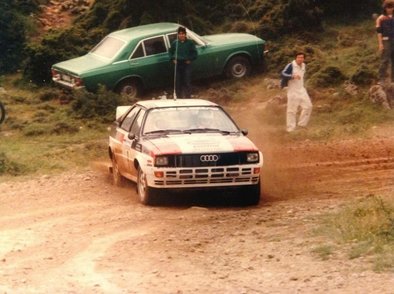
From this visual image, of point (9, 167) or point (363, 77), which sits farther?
point (363, 77)

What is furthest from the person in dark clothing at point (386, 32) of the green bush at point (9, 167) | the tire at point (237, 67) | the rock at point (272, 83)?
the green bush at point (9, 167)

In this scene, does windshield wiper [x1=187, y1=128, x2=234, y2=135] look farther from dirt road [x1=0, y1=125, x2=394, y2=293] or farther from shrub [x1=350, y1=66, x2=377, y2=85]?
shrub [x1=350, y1=66, x2=377, y2=85]

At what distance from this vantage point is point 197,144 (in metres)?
15.3

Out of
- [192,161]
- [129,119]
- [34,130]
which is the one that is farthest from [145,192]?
[34,130]

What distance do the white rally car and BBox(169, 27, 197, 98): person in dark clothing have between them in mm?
7325

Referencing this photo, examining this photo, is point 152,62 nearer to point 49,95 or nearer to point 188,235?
point 49,95

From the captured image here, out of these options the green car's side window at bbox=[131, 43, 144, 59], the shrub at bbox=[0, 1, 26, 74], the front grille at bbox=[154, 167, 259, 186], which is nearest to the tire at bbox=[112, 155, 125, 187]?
the front grille at bbox=[154, 167, 259, 186]

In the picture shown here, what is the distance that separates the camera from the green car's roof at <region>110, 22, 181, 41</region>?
83.6 ft

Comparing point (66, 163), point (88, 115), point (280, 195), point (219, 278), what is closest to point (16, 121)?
point (88, 115)

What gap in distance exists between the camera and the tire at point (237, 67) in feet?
85.7

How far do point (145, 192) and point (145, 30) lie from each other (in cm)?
1088

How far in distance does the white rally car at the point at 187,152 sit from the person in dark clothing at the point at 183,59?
7325 mm

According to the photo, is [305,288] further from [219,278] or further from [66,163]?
[66,163]

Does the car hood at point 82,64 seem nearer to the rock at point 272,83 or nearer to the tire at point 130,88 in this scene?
the tire at point 130,88
